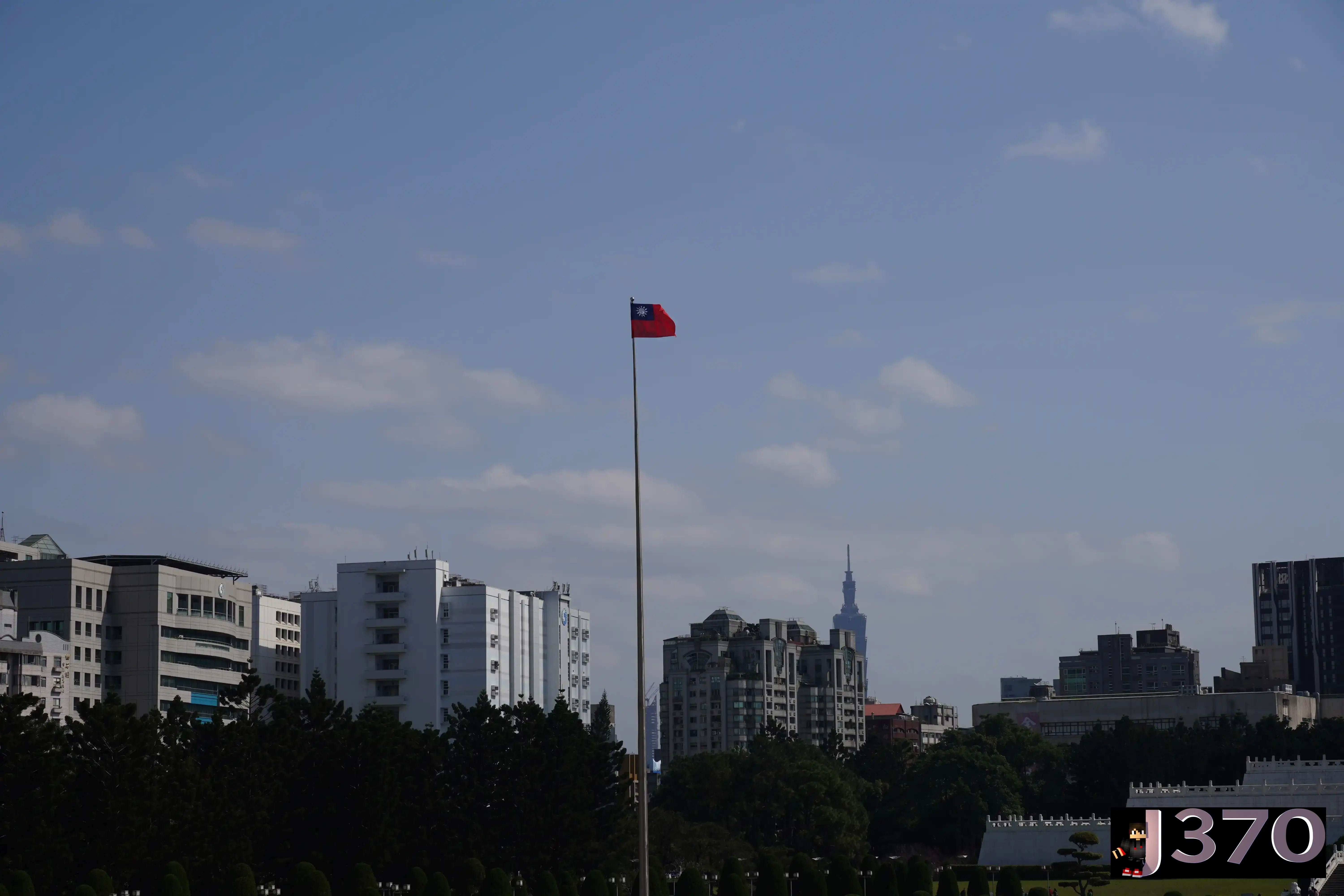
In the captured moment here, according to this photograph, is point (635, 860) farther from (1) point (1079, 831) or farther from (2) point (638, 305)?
(2) point (638, 305)

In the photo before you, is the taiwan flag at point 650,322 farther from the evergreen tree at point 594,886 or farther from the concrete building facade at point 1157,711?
the concrete building facade at point 1157,711

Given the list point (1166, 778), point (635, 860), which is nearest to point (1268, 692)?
point (1166, 778)

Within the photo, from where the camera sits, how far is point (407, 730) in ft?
272

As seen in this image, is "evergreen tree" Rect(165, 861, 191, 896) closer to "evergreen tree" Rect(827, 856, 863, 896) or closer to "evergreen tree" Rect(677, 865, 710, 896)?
"evergreen tree" Rect(677, 865, 710, 896)

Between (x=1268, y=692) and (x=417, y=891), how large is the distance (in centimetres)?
13127

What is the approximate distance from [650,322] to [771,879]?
37239mm

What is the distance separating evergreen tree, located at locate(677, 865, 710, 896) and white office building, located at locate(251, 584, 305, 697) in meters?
71.2

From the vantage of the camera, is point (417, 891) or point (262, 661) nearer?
point (417, 891)

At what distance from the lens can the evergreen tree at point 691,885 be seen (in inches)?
3019

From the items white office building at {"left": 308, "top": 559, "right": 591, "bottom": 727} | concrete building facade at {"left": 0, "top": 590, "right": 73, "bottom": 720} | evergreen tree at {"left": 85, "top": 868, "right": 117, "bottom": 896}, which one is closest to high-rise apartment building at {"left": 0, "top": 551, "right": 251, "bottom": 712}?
concrete building facade at {"left": 0, "top": 590, "right": 73, "bottom": 720}

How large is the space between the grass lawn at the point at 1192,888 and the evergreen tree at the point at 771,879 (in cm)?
1568

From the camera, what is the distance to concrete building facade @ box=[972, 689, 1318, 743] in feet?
605

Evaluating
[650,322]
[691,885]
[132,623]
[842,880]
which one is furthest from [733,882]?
[132,623]

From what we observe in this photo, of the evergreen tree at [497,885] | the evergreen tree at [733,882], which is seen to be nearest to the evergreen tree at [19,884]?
the evergreen tree at [497,885]
